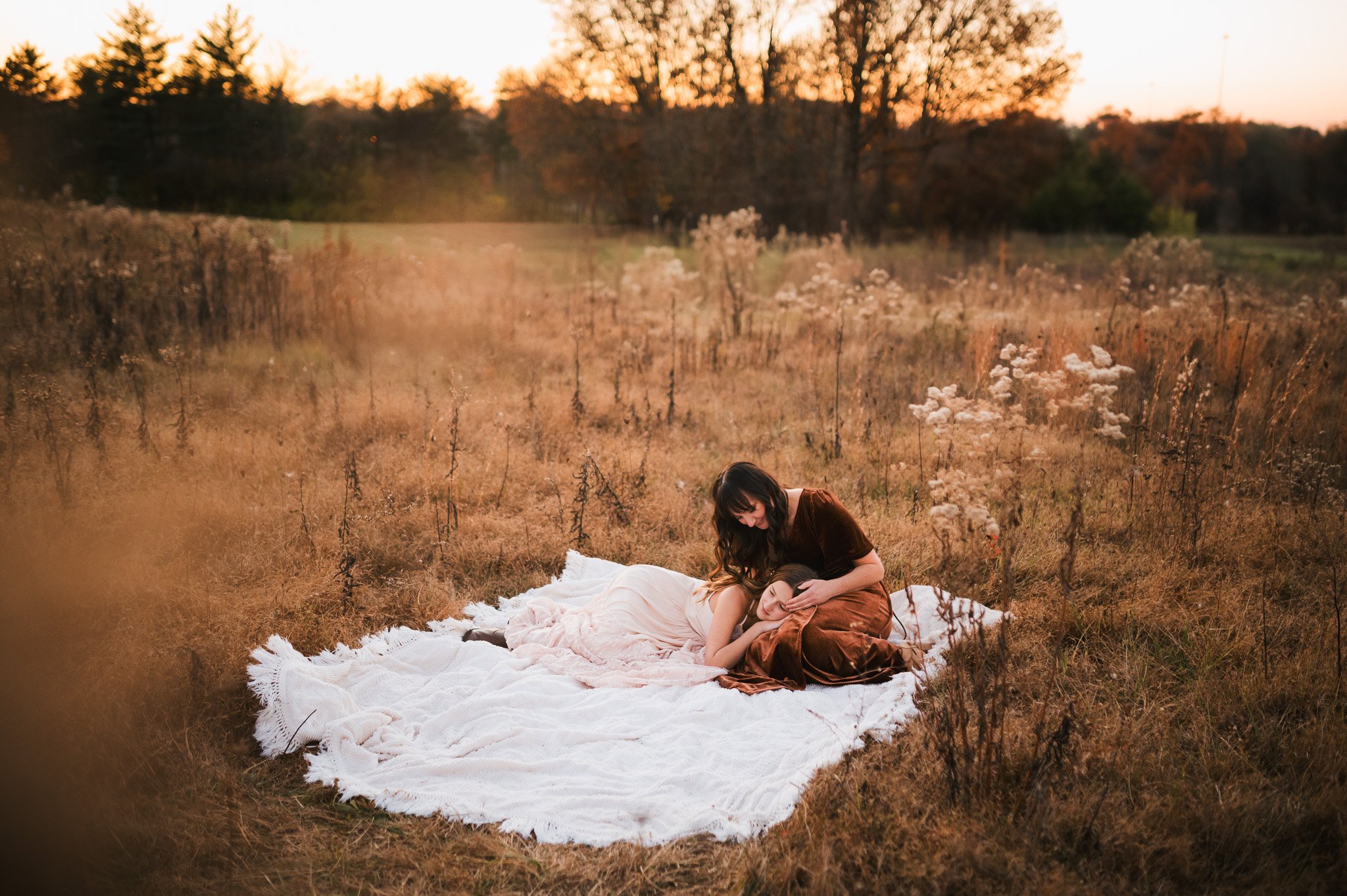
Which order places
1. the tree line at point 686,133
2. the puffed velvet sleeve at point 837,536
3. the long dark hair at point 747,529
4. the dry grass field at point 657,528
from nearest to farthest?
the dry grass field at point 657,528 → the long dark hair at point 747,529 → the puffed velvet sleeve at point 837,536 → the tree line at point 686,133

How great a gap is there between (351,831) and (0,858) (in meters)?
1.11

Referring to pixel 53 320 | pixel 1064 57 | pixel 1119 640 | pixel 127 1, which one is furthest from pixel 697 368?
pixel 1064 57

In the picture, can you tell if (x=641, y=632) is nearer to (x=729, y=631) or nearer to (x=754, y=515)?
(x=729, y=631)

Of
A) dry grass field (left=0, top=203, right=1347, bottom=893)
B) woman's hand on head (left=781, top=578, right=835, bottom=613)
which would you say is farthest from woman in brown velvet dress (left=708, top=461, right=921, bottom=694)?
dry grass field (left=0, top=203, right=1347, bottom=893)

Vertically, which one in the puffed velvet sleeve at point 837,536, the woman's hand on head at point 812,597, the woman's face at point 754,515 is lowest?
the woman's hand on head at point 812,597

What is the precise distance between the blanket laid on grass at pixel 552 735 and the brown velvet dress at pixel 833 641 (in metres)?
0.10

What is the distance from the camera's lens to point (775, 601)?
3.74m

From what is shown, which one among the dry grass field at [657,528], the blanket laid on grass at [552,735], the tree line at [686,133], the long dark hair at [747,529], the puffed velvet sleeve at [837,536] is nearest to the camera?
the dry grass field at [657,528]

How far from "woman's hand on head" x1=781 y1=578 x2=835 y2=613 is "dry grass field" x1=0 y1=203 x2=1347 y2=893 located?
65 centimetres

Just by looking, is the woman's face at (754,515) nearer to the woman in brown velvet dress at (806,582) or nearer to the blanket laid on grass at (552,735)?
the woman in brown velvet dress at (806,582)

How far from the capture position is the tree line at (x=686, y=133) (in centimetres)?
2033

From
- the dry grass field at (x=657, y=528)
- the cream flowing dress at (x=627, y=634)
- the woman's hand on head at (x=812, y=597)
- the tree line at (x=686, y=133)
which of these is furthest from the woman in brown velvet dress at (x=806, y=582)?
the tree line at (x=686, y=133)

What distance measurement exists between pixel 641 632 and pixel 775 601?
750mm

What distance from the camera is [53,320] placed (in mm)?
8016
